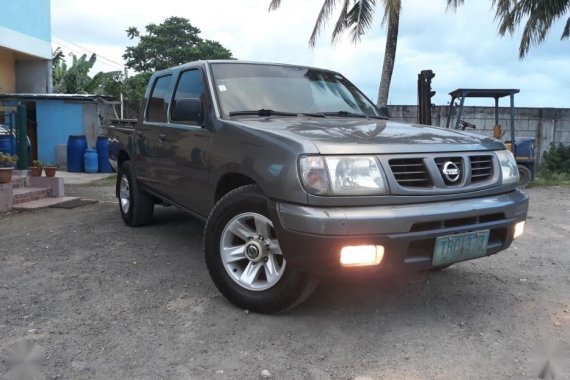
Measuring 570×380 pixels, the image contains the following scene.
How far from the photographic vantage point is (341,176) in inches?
114

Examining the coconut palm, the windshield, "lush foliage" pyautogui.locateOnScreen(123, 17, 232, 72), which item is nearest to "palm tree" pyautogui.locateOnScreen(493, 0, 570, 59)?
the coconut palm

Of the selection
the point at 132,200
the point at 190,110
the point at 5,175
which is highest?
the point at 190,110

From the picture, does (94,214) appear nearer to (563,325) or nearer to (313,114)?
(313,114)

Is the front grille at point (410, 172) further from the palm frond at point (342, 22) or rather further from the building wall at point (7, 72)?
the building wall at point (7, 72)

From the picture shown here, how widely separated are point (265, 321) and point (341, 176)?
109 cm

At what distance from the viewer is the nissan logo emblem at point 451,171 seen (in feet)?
10.3

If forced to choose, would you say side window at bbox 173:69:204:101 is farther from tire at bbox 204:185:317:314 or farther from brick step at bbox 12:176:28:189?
brick step at bbox 12:176:28:189

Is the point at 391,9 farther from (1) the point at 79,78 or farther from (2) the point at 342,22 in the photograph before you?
(1) the point at 79,78

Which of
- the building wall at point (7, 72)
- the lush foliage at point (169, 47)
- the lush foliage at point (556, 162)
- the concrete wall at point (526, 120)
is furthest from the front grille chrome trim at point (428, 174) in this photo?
the lush foliage at point (169, 47)

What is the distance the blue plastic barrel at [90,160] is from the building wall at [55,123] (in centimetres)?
129

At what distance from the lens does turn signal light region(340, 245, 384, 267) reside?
2803 millimetres

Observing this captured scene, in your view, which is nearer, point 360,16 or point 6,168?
point 6,168

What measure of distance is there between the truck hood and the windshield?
0.94 ft

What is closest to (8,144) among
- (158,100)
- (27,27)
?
(158,100)
